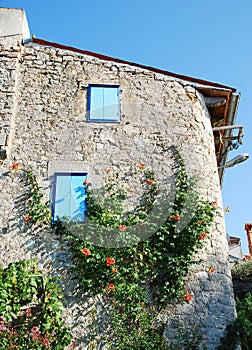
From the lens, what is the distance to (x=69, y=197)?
7.03m

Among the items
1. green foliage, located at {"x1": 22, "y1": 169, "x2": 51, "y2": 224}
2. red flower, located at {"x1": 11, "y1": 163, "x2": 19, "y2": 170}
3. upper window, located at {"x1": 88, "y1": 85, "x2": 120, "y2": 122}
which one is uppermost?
upper window, located at {"x1": 88, "y1": 85, "x2": 120, "y2": 122}

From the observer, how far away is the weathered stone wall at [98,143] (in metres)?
6.55

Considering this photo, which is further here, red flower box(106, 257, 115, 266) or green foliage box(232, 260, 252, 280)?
green foliage box(232, 260, 252, 280)

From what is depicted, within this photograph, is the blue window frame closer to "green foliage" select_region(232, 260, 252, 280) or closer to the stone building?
the stone building

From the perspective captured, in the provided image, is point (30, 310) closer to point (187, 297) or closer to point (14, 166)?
point (187, 297)

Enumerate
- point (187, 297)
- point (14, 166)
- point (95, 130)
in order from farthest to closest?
1. point (95, 130)
2. point (14, 166)
3. point (187, 297)

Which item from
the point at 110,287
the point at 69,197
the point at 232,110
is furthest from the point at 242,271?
the point at 69,197

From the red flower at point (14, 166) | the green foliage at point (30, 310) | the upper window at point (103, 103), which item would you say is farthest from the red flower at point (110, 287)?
the upper window at point (103, 103)

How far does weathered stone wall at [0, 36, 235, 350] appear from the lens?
655 centimetres

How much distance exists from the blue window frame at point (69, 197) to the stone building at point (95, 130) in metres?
0.03

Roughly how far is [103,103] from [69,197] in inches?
76.5

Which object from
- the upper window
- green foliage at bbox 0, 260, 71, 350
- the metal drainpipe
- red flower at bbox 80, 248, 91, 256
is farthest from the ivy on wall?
the metal drainpipe

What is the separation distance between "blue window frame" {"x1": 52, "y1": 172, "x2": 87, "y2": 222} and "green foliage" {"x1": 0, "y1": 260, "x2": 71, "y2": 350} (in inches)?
39.6

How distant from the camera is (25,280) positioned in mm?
5977
